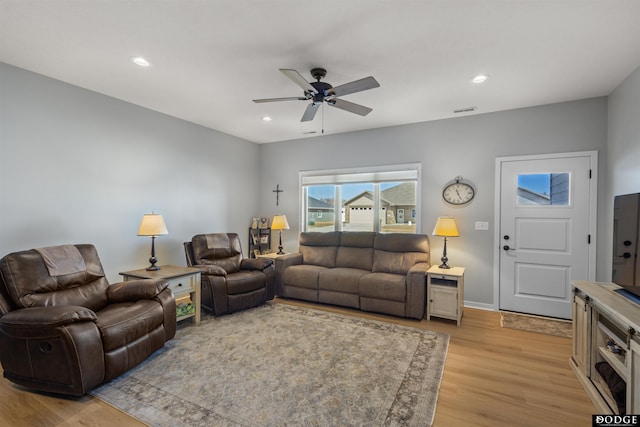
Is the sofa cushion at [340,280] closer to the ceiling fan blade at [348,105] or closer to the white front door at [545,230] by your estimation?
the white front door at [545,230]

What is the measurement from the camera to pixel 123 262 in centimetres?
379

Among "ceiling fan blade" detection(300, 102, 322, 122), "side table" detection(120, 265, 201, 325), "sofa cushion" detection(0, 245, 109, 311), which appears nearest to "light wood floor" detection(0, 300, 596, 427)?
"sofa cushion" detection(0, 245, 109, 311)

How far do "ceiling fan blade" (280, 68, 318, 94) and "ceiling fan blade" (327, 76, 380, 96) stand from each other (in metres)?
0.17

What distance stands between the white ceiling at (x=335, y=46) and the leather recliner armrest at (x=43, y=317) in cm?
211

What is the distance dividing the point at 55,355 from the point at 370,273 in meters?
3.33

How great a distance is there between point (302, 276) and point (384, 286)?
4.08ft

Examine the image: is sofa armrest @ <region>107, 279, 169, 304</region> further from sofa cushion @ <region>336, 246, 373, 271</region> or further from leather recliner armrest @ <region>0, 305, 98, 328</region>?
sofa cushion @ <region>336, 246, 373, 271</region>

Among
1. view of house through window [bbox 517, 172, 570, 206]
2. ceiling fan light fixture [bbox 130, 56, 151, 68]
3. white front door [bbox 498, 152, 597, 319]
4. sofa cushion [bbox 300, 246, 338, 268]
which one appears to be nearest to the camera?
ceiling fan light fixture [bbox 130, 56, 151, 68]

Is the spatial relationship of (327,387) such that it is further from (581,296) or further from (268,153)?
(268,153)

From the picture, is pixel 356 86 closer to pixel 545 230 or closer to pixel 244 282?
pixel 244 282

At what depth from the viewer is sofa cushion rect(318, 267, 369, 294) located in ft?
13.3

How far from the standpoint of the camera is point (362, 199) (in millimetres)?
5223

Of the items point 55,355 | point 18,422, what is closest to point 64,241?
point 55,355

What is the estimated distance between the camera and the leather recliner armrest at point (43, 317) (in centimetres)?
206
